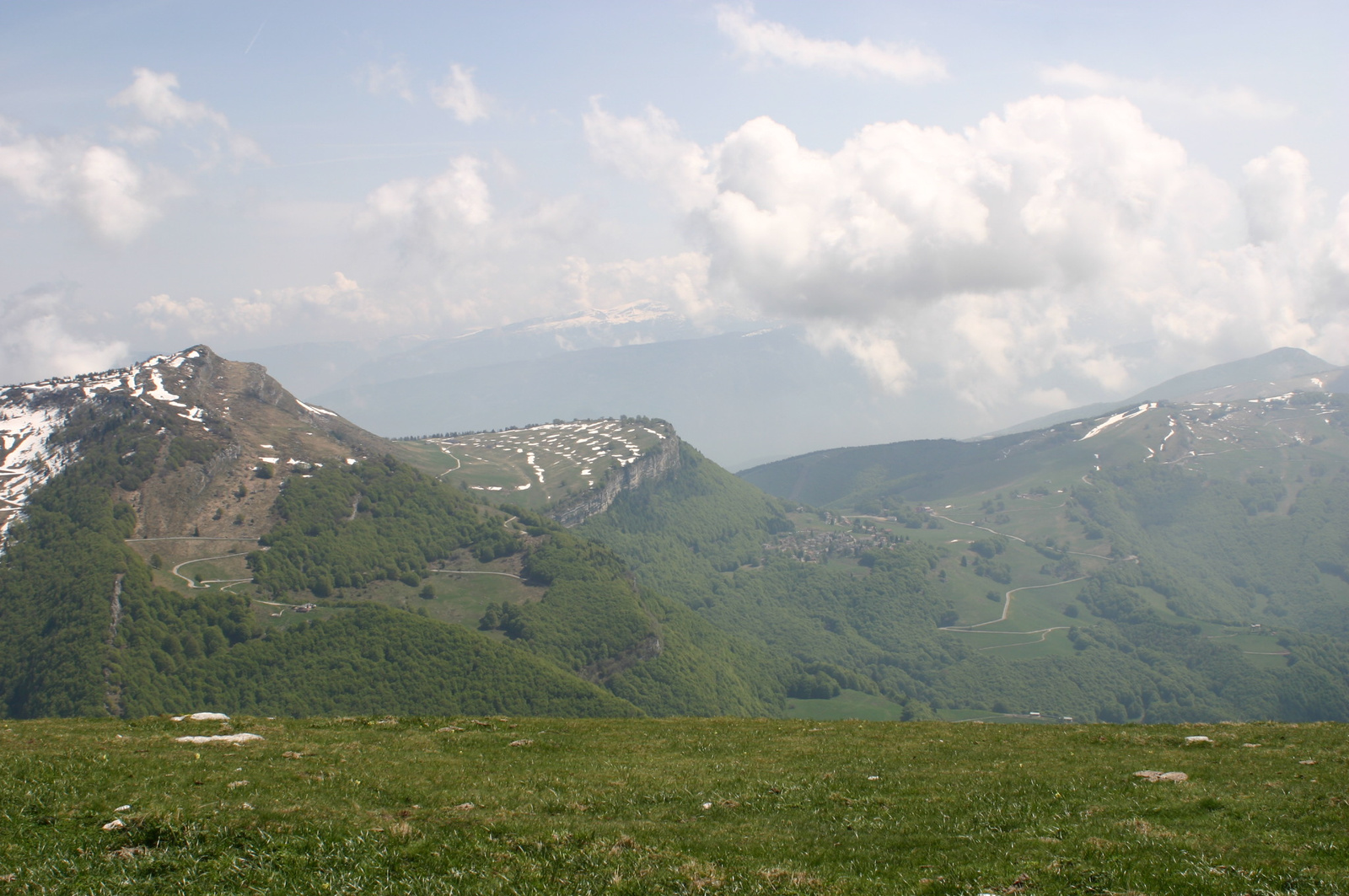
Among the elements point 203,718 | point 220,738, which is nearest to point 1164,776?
point 220,738

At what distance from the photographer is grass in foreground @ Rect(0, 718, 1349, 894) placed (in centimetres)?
1705

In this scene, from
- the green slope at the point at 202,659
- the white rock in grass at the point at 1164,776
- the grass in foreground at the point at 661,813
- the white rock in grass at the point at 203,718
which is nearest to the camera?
the grass in foreground at the point at 661,813

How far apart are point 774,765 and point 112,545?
8737 inches

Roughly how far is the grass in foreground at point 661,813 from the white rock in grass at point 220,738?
954 millimetres

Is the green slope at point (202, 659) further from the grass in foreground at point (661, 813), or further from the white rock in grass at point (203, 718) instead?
the grass in foreground at point (661, 813)

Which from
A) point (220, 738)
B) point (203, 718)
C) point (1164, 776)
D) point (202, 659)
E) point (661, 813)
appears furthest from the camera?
point (202, 659)

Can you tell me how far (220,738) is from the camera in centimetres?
3216

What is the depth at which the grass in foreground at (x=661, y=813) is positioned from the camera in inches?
671

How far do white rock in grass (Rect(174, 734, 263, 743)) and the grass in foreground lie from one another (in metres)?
0.95

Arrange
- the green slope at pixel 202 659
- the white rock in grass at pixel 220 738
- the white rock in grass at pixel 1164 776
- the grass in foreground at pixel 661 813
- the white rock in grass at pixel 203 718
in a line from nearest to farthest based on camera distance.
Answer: the grass in foreground at pixel 661 813 < the white rock in grass at pixel 1164 776 < the white rock in grass at pixel 220 738 < the white rock in grass at pixel 203 718 < the green slope at pixel 202 659

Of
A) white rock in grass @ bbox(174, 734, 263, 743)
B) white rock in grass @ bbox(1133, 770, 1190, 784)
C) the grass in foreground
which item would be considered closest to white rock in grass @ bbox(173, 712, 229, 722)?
the grass in foreground

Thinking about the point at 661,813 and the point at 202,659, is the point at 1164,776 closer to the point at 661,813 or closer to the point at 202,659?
the point at 661,813

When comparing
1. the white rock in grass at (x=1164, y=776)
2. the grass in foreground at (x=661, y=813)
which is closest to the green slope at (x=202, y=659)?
the grass in foreground at (x=661, y=813)

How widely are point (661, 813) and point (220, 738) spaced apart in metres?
19.9
